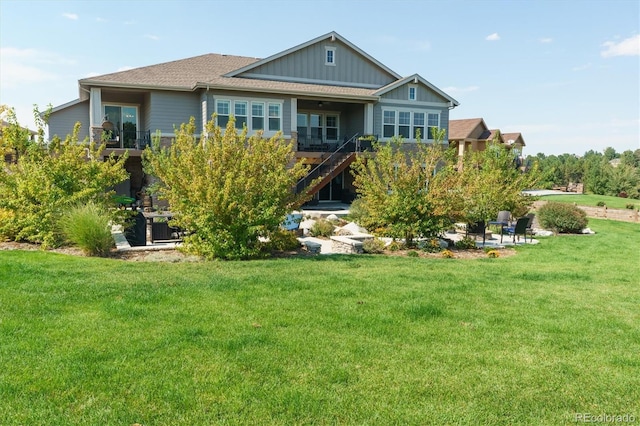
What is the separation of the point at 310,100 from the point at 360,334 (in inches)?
855

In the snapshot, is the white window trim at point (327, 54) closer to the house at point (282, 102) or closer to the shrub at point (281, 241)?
the house at point (282, 102)

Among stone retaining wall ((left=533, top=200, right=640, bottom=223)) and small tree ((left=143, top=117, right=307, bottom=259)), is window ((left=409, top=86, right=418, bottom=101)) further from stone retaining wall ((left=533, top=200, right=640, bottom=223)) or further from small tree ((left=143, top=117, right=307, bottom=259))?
small tree ((left=143, top=117, right=307, bottom=259))

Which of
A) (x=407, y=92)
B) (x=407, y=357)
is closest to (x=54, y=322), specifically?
(x=407, y=357)

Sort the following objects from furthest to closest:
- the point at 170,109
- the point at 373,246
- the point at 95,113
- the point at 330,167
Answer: the point at 330,167
the point at 170,109
the point at 95,113
the point at 373,246

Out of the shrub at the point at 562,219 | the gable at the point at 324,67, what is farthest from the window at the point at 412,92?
the shrub at the point at 562,219

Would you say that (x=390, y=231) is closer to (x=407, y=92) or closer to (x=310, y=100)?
(x=310, y=100)

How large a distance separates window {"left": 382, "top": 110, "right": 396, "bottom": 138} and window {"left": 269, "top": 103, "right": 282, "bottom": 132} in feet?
19.7

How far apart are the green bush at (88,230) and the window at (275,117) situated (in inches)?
570

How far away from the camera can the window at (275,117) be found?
78.7 ft

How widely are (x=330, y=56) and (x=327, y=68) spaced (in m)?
0.70

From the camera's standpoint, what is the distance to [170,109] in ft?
74.8

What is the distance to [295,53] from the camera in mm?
25750

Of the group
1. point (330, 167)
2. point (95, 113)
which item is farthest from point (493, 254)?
point (95, 113)

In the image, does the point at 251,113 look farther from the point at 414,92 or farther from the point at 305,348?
the point at 305,348
